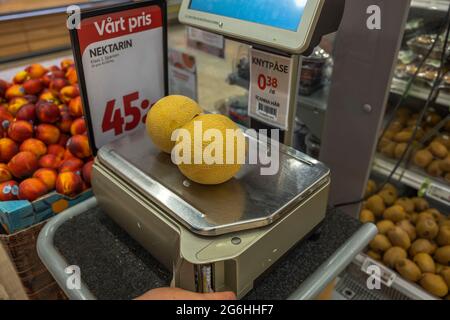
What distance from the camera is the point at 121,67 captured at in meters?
1.01

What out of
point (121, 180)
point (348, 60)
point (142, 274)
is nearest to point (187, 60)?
point (348, 60)

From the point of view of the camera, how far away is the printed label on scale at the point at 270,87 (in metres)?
0.88

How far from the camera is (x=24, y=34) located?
219cm

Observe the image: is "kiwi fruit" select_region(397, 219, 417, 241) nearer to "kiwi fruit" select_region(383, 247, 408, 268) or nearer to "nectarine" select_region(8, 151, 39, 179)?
"kiwi fruit" select_region(383, 247, 408, 268)

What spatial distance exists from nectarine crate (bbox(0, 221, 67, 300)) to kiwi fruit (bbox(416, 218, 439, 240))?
124cm

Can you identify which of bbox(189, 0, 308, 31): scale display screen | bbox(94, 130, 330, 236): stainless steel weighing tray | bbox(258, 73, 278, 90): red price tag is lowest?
bbox(94, 130, 330, 236): stainless steel weighing tray

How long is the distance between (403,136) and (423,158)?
12 cm

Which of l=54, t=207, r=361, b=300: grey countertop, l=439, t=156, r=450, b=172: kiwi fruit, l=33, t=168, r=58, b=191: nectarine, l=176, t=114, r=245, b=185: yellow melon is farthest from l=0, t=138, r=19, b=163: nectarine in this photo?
l=439, t=156, r=450, b=172: kiwi fruit

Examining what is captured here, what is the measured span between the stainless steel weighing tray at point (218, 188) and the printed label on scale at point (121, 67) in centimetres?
13

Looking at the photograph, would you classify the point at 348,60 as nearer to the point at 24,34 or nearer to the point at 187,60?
the point at 187,60

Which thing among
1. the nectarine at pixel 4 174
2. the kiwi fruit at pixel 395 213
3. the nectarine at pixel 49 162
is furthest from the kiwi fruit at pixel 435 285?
the nectarine at pixel 4 174

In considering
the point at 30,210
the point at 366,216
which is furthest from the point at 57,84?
the point at 366,216

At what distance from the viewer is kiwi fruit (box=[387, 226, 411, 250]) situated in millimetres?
1419
